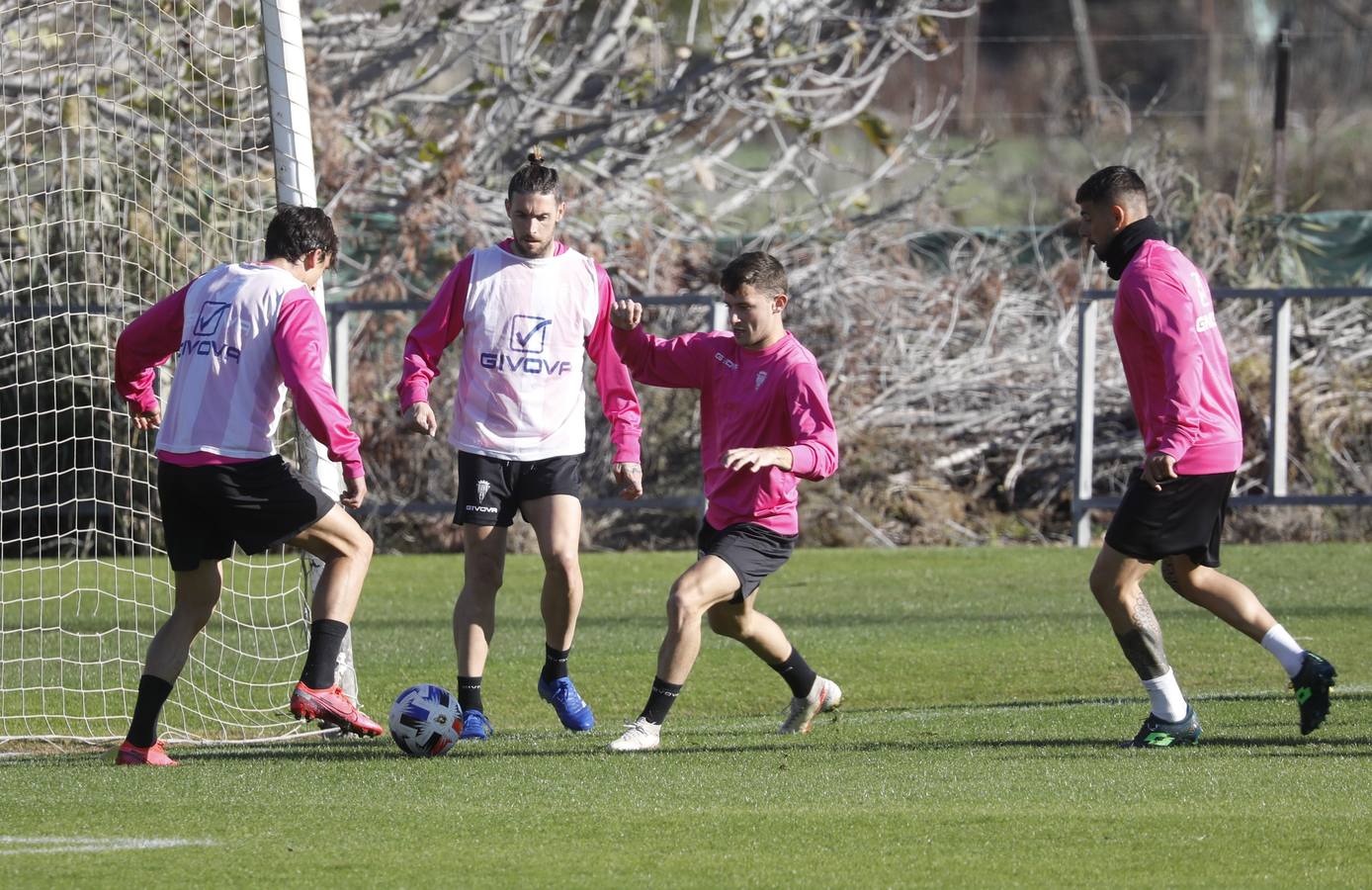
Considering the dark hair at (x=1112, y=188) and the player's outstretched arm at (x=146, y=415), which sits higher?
the dark hair at (x=1112, y=188)

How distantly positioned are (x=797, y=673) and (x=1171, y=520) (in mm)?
1584

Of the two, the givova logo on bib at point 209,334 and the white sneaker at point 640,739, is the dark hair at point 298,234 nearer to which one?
the givova logo on bib at point 209,334

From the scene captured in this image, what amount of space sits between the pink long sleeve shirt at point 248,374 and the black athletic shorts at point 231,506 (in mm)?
54

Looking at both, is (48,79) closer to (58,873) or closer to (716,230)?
(716,230)

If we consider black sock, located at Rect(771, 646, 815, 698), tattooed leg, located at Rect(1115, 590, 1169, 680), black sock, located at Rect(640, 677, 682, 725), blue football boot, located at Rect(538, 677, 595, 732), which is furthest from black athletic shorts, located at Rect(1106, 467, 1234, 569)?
blue football boot, located at Rect(538, 677, 595, 732)

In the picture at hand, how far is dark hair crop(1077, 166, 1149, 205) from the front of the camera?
6.90 metres

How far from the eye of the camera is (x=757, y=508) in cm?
718

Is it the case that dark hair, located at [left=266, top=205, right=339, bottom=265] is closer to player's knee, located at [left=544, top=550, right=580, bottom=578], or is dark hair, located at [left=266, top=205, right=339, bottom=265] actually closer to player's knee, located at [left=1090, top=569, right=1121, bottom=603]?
player's knee, located at [left=544, top=550, right=580, bottom=578]

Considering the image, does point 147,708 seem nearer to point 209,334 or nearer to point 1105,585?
point 209,334

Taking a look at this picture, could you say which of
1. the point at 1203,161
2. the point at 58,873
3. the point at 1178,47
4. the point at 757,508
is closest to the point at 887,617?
the point at 757,508

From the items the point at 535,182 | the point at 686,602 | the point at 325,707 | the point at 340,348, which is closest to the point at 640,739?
the point at 686,602

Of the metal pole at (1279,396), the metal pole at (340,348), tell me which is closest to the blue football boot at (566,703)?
the metal pole at (340,348)

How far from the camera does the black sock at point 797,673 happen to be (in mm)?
7547

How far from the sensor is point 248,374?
6.82 m
